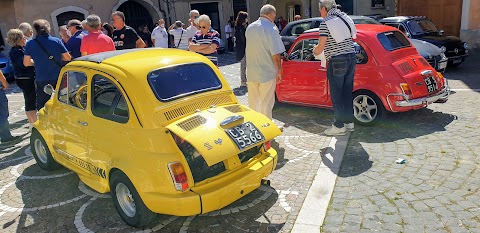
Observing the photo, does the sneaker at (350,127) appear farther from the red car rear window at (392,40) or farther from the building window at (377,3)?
the building window at (377,3)

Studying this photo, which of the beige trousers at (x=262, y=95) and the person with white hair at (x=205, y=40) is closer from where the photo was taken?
the beige trousers at (x=262, y=95)

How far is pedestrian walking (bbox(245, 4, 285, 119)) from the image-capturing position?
5246 millimetres

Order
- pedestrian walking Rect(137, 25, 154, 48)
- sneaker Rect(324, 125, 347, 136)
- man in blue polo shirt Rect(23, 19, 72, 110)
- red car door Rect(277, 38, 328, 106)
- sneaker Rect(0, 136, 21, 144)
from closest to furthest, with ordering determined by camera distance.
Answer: sneaker Rect(324, 125, 347, 136)
man in blue polo shirt Rect(23, 19, 72, 110)
red car door Rect(277, 38, 328, 106)
sneaker Rect(0, 136, 21, 144)
pedestrian walking Rect(137, 25, 154, 48)

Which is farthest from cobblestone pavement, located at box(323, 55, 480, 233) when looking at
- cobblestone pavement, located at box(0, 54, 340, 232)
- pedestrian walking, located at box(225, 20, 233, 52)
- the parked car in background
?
pedestrian walking, located at box(225, 20, 233, 52)

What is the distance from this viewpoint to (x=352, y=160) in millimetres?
4781

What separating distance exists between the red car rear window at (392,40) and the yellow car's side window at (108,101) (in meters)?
4.35

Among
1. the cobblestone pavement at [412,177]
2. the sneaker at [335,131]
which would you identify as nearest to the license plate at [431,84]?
the cobblestone pavement at [412,177]

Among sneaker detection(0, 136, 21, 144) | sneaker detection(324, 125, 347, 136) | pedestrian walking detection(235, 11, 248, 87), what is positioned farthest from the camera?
pedestrian walking detection(235, 11, 248, 87)

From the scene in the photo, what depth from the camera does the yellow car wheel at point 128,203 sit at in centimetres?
340

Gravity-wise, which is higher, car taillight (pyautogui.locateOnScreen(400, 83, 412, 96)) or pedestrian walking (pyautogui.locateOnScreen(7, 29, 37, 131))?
pedestrian walking (pyautogui.locateOnScreen(7, 29, 37, 131))

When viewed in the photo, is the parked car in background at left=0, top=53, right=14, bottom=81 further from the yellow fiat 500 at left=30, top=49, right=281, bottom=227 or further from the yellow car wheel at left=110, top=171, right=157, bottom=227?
the yellow car wheel at left=110, top=171, right=157, bottom=227

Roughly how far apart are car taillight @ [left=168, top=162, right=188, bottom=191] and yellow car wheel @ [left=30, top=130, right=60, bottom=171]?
270cm

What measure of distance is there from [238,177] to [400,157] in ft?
8.10

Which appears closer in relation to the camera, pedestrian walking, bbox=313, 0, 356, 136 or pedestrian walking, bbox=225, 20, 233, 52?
pedestrian walking, bbox=313, 0, 356, 136
